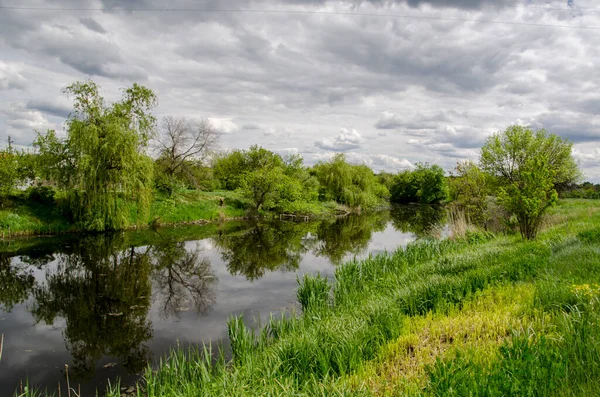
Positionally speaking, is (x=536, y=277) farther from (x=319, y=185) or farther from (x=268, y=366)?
(x=319, y=185)

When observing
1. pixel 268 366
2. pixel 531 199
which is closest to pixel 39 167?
pixel 268 366

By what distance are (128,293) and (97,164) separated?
43.4ft

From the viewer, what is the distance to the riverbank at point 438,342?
3.45 m

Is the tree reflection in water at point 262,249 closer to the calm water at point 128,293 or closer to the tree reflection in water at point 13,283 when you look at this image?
the calm water at point 128,293

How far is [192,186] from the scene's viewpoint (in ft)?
125

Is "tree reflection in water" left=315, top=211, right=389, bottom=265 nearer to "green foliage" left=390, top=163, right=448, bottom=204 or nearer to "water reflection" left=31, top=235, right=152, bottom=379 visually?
"water reflection" left=31, top=235, right=152, bottom=379

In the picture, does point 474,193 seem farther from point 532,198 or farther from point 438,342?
point 438,342

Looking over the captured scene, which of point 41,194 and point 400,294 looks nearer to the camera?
point 400,294

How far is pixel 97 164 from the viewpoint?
856 inches

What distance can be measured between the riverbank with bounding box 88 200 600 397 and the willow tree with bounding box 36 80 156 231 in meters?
17.6

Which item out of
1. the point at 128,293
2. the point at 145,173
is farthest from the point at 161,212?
the point at 128,293

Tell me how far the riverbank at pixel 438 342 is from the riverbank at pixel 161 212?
19.6 metres

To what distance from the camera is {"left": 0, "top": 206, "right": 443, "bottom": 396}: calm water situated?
734cm

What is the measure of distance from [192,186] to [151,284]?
86.7 ft
